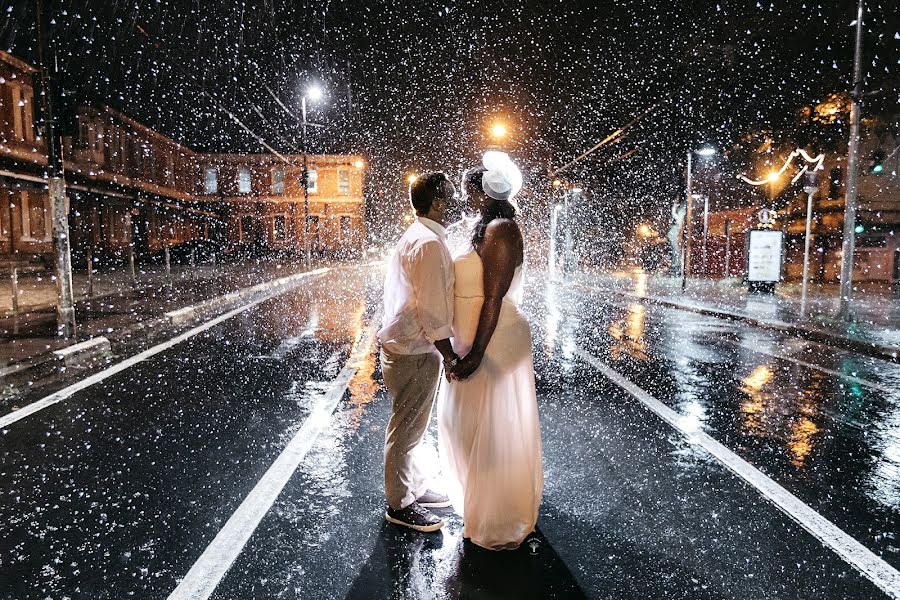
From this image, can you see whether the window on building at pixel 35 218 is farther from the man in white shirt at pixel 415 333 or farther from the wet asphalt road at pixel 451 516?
the man in white shirt at pixel 415 333

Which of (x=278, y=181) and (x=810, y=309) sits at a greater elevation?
(x=278, y=181)

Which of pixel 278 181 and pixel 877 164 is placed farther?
pixel 278 181

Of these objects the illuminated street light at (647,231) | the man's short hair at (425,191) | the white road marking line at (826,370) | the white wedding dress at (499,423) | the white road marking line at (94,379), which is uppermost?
the illuminated street light at (647,231)

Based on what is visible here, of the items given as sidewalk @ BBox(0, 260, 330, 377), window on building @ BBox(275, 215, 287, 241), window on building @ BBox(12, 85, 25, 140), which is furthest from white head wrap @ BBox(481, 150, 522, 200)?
window on building @ BBox(275, 215, 287, 241)

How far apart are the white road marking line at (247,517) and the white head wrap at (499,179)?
A: 229 centimetres

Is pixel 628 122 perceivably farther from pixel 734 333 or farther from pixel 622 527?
pixel 622 527

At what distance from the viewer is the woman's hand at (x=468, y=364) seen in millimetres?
3229

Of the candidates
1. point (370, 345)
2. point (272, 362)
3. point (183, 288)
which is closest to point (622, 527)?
point (272, 362)

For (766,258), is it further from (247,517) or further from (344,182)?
(344,182)

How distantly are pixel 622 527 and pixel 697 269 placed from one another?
3211 centimetres

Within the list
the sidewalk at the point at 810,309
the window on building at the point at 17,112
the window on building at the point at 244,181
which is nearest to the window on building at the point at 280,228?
the window on building at the point at 244,181

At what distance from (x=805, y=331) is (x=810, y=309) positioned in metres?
4.19

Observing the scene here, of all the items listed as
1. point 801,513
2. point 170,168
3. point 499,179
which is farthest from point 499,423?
point 170,168

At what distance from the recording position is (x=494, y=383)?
10.8 ft
